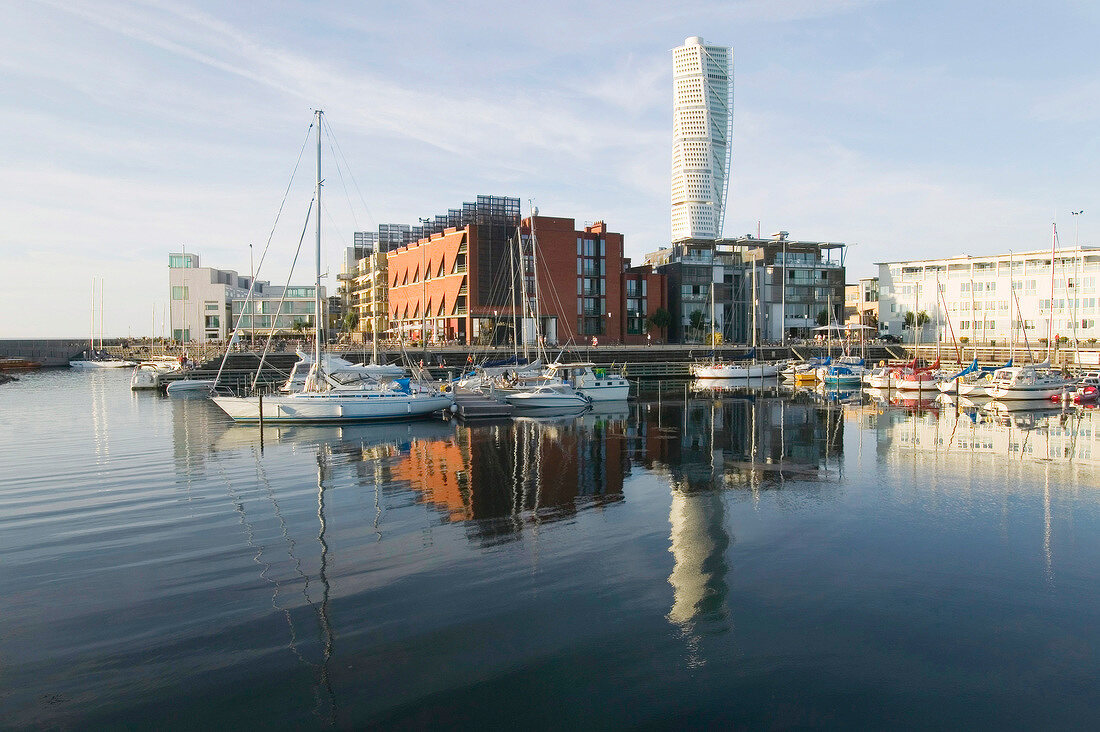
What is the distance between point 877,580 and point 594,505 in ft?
27.5

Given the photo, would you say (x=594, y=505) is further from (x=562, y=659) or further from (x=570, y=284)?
(x=570, y=284)

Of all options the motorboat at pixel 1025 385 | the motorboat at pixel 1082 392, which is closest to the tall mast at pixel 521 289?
the motorboat at pixel 1025 385

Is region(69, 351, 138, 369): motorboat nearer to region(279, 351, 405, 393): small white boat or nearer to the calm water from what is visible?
region(279, 351, 405, 393): small white boat

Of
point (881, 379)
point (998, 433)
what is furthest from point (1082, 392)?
point (998, 433)

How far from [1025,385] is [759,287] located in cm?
6474

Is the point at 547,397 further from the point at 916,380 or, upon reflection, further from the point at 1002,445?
the point at 916,380

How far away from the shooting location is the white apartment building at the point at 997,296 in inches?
3622

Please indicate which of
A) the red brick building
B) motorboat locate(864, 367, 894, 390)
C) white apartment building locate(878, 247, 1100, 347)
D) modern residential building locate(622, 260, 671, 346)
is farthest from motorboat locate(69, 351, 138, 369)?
white apartment building locate(878, 247, 1100, 347)

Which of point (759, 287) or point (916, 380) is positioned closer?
point (916, 380)

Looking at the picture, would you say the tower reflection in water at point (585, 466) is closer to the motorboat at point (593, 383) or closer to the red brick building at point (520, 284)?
the motorboat at point (593, 383)

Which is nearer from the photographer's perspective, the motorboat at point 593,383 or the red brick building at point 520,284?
the motorboat at point 593,383

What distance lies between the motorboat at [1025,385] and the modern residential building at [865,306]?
6328 centimetres

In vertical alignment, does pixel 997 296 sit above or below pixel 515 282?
below

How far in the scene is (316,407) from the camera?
3962 centimetres
